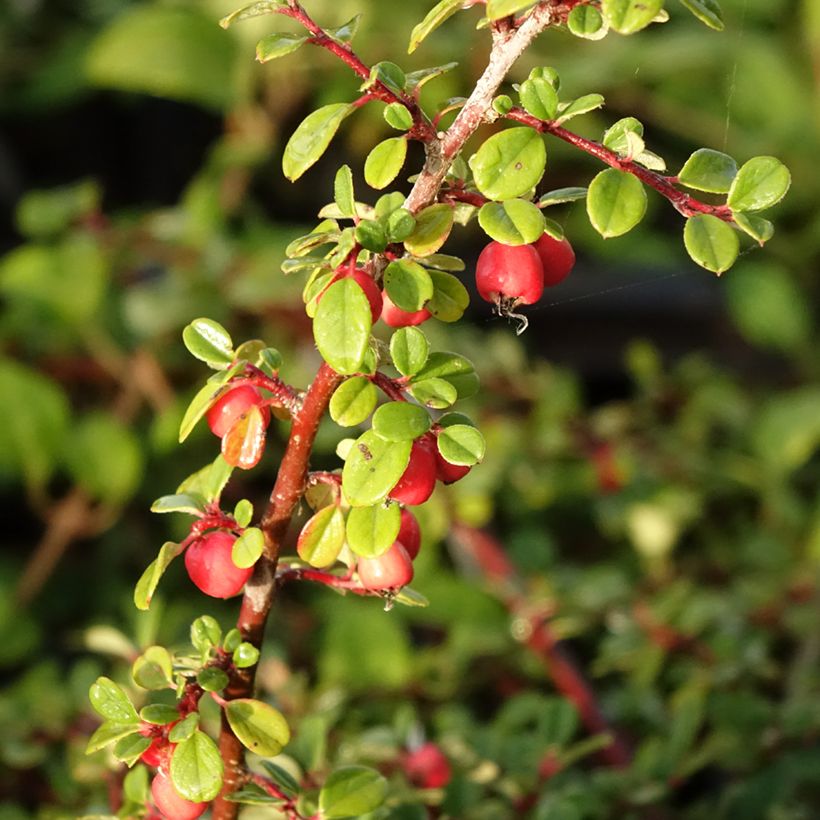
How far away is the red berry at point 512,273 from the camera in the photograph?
61 cm

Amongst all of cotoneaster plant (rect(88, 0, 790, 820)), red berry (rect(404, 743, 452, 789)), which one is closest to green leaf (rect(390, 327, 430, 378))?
cotoneaster plant (rect(88, 0, 790, 820))

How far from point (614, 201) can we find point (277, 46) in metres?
0.20

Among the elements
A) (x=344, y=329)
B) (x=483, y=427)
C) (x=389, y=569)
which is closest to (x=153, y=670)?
(x=389, y=569)

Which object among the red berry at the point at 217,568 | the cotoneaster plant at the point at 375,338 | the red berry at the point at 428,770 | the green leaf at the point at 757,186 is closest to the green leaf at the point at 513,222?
the cotoneaster plant at the point at 375,338

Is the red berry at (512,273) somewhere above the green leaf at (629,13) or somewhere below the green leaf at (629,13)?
below

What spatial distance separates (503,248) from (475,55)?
1826 millimetres

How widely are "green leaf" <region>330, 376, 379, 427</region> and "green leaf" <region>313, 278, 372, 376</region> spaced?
0.12 ft

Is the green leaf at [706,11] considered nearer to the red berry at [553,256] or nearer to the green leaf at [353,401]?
the red berry at [553,256]

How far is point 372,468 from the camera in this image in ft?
1.95

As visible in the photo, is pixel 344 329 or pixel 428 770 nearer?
pixel 344 329

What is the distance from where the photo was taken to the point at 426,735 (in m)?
1.16

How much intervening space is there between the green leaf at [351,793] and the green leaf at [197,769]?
0.10m

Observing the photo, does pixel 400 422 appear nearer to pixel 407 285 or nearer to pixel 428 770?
pixel 407 285

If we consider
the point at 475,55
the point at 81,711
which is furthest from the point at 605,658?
the point at 475,55
